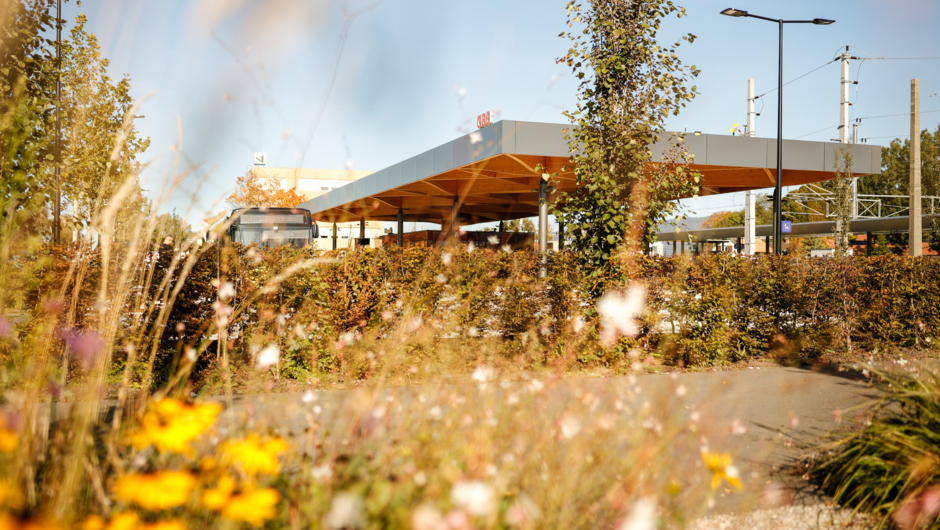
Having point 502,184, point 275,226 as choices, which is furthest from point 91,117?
point 502,184

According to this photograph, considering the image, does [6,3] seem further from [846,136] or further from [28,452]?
[846,136]

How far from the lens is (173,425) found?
1.70m

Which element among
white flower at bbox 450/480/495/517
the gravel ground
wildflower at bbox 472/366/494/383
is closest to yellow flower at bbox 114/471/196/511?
white flower at bbox 450/480/495/517

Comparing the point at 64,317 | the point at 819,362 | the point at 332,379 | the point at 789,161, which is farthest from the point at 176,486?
the point at 789,161

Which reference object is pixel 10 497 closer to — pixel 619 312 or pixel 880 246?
pixel 619 312

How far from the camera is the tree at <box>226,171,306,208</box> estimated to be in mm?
6425

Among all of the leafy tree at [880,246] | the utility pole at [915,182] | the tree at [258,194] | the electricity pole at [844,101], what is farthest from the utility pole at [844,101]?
the tree at [258,194]

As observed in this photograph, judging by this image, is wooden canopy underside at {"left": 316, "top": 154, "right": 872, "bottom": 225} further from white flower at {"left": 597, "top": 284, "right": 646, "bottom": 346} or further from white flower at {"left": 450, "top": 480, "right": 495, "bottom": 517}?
white flower at {"left": 450, "top": 480, "right": 495, "bottom": 517}

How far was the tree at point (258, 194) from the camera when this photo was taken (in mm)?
6425

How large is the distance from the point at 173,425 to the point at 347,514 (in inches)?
25.6

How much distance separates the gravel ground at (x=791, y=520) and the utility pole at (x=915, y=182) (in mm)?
15661

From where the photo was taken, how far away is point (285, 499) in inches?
69.8

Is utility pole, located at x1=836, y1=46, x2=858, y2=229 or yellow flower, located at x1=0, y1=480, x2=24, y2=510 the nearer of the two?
yellow flower, located at x1=0, y1=480, x2=24, y2=510

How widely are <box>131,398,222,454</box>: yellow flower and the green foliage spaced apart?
9.81 ft
